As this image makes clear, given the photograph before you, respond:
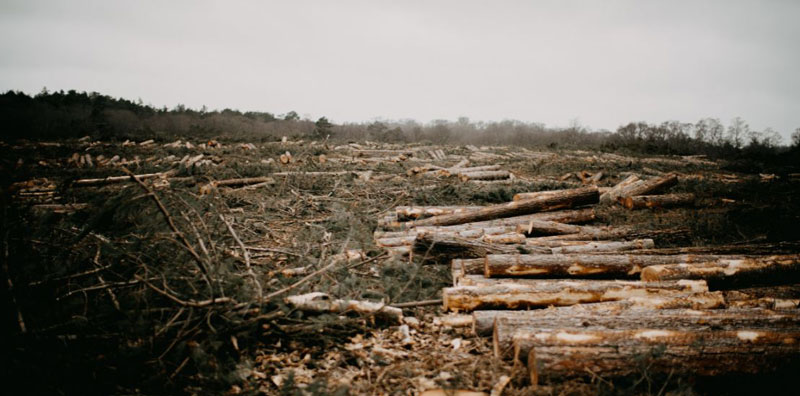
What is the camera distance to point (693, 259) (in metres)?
3.46

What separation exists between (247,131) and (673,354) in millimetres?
31969

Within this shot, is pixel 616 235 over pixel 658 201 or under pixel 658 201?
under

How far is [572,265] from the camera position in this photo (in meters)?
3.45

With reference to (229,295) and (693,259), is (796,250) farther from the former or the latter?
(229,295)

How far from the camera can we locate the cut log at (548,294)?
3.01 metres

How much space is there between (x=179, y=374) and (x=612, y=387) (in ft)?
8.27

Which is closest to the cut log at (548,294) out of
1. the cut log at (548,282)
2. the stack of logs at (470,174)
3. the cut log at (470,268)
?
the cut log at (548,282)

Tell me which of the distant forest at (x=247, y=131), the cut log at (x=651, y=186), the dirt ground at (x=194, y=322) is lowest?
the dirt ground at (x=194, y=322)

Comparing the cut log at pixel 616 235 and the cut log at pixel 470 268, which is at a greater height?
the cut log at pixel 616 235

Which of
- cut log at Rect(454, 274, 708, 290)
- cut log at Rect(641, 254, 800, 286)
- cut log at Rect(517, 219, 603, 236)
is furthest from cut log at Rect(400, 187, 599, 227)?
cut log at Rect(641, 254, 800, 286)

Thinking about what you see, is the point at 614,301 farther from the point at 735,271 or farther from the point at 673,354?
the point at 735,271

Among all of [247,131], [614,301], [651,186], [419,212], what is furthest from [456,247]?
[247,131]

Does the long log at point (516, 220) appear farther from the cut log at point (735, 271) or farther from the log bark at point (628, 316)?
A: the log bark at point (628, 316)

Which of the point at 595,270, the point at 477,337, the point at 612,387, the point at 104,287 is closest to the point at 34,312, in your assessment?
the point at 104,287
